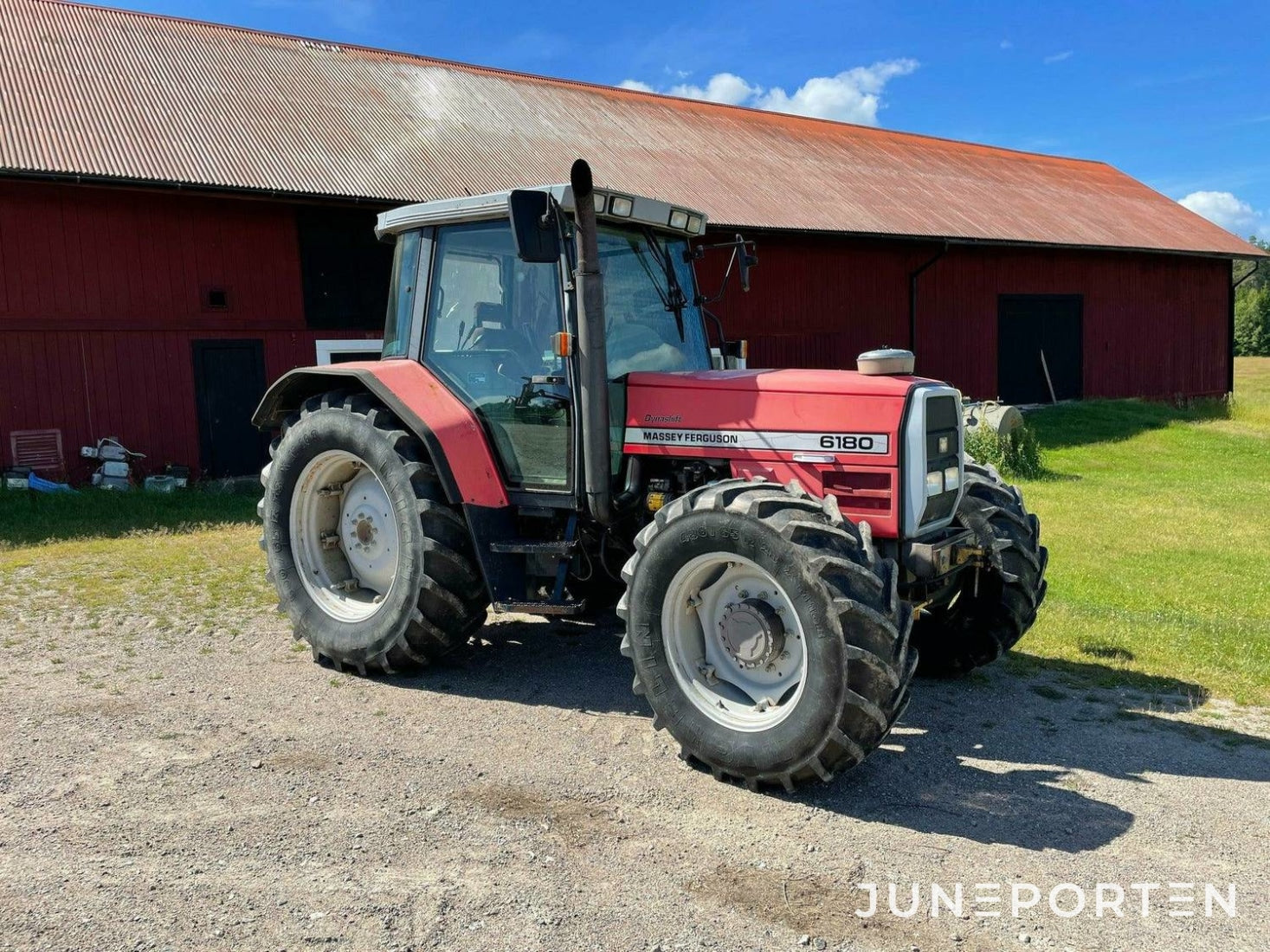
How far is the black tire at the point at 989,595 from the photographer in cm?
527

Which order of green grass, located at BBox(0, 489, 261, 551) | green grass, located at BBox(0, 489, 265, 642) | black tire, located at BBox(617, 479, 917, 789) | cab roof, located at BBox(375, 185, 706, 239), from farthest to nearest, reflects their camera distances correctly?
green grass, located at BBox(0, 489, 261, 551) → green grass, located at BBox(0, 489, 265, 642) → cab roof, located at BBox(375, 185, 706, 239) → black tire, located at BBox(617, 479, 917, 789)

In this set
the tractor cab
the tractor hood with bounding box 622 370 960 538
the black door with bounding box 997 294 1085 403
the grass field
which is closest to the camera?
the tractor hood with bounding box 622 370 960 538

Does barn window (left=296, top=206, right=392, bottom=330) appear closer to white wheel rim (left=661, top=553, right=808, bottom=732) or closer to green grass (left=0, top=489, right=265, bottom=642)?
green grass (left=0, top=489, right=265, bottom=642)

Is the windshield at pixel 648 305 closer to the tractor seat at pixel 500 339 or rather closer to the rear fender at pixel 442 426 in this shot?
the tractor seat at pixel 500 339

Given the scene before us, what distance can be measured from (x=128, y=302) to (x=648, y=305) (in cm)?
981

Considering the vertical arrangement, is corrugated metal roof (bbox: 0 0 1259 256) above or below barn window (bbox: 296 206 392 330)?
above

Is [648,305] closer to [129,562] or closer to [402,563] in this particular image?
[402,563]

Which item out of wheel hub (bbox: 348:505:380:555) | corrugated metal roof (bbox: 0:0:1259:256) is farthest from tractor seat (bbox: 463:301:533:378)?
corrugated metal roof (bbox: 0:0:1259:256)

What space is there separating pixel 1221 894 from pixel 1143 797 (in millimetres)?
765

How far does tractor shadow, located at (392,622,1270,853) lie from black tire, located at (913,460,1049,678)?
0.61 feet

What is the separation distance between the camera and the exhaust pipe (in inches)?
183

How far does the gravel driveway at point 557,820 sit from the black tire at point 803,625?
0.66 ft

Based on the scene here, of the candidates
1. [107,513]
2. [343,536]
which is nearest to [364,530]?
[343,536]

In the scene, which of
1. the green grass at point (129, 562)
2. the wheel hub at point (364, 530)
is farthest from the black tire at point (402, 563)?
the green grass at point (129, 562)
